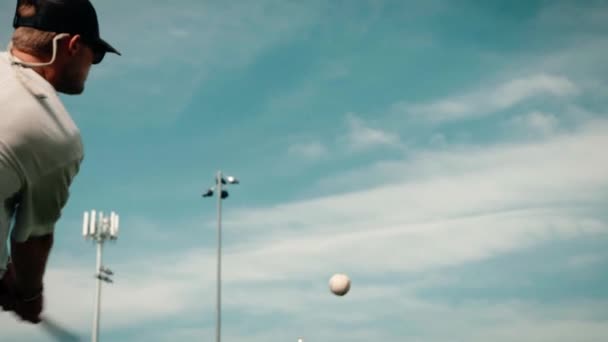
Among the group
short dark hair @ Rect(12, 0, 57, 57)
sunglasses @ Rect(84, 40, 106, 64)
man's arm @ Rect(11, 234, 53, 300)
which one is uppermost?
sunglasses @ Rect(84, 40, 106, 64)

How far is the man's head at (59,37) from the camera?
266 cm

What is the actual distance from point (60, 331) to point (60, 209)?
558mm

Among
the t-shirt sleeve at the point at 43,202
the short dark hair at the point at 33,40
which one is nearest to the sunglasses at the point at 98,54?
the short dark hair at the point at 33,40

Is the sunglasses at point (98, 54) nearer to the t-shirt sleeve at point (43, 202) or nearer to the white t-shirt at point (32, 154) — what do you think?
the white t-shirt at point (32, 154)

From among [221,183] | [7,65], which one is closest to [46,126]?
[7,65]

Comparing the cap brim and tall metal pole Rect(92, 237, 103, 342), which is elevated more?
tall metal pole Rect(92, 237, 103, 342)

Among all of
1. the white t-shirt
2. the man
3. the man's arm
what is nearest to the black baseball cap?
the man

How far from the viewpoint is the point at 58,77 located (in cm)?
272

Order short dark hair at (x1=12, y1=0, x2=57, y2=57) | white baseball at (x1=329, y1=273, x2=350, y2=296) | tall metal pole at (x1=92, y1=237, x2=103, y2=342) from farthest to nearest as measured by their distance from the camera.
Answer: tall metal pole at (x1=92, y1=237, x2=103, y2=342), white baseball at (x1=329, y1=273, x2=350, y2=296), short dark hair at (x1=12, y1=0, x2=57, y2=57)

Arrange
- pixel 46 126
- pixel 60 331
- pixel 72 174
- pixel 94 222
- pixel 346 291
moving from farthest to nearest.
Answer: pixel 94 222
pixel 346 291
pixel 60 331
pixel 72 174
pixel 46 126

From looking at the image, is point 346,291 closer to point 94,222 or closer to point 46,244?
point 46,244

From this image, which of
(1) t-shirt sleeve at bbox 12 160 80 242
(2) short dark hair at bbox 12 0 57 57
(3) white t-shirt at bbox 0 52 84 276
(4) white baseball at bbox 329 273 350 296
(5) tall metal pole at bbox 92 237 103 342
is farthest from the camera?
(5) tall metal pole at bbox 92 237 103 342

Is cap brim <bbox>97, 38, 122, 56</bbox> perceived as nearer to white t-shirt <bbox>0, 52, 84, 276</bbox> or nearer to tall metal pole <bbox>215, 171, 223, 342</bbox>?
white t-shirt <bbox>0, 52, 84, 276</bbox>

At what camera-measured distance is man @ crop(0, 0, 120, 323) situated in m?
2.37
